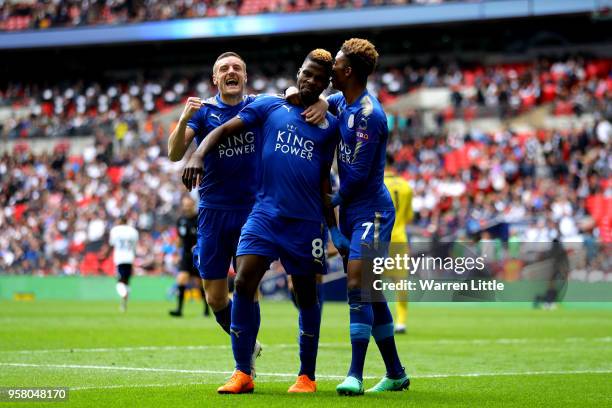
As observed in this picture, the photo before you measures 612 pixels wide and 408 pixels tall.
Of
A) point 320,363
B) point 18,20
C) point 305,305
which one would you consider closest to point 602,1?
point 18,20

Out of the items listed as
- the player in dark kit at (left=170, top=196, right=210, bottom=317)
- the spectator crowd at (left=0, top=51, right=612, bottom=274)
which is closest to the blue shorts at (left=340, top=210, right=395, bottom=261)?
the player in dark kit at (left=170, top=196, right=210, bottom=317)

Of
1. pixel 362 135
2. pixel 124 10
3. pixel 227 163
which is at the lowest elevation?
pixel 227 163

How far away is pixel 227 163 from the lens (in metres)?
9.27

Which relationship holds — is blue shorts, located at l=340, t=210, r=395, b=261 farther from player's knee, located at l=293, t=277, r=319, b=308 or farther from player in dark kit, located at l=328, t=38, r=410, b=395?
player's knee, located at l=293, t=277, r=319, b=308

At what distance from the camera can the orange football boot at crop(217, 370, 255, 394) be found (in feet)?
25.9

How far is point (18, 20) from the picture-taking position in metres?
50.6

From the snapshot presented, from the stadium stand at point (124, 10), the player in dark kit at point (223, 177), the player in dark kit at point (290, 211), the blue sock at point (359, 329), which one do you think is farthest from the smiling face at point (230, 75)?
the stadium stand at point (124, 10)

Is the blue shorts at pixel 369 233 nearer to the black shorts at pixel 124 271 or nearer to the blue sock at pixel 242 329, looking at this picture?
the blue sock at pixel 242 329

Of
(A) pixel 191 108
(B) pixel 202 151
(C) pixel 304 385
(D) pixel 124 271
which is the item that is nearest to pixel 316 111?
(B) pixel 202 151

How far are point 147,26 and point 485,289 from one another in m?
40.2

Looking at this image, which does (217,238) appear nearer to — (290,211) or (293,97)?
(290,211)

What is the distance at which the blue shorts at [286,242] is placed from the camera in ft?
26.4

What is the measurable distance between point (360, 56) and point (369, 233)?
51.3 inches

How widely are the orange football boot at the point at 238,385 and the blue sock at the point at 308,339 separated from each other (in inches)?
17.4
